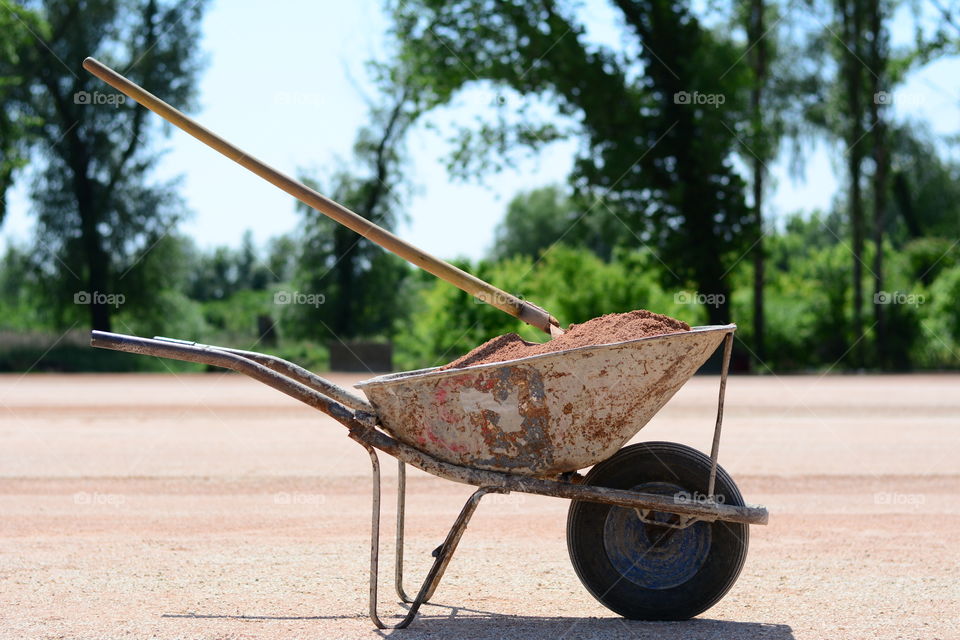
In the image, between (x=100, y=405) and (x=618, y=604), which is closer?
(x=618, y=604)

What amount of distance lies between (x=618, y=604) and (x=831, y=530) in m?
2.76

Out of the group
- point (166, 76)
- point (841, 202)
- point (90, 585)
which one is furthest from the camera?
point (841, 202)

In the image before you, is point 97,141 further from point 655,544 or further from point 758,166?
point 655,544

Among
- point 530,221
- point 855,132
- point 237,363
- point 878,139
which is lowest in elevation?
point 237,363

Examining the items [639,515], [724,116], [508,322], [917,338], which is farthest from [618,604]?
[917,338]

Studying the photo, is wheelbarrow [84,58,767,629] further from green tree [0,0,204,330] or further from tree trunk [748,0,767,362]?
green tree [0,0,204,330]

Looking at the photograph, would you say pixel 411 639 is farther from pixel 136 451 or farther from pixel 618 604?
pixel 136 451

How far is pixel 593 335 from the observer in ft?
14.1

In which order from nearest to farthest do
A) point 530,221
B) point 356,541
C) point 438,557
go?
point 438,557 → point 356,541 → point 530,221

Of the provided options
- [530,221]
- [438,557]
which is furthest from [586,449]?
[530,221]

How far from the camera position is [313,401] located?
14.2ft

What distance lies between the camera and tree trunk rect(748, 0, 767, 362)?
1057 inches

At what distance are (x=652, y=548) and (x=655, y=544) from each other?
21mm

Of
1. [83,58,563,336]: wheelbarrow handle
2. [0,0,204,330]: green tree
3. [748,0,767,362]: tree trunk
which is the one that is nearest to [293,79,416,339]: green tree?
[0,0,204,330]: green tree
